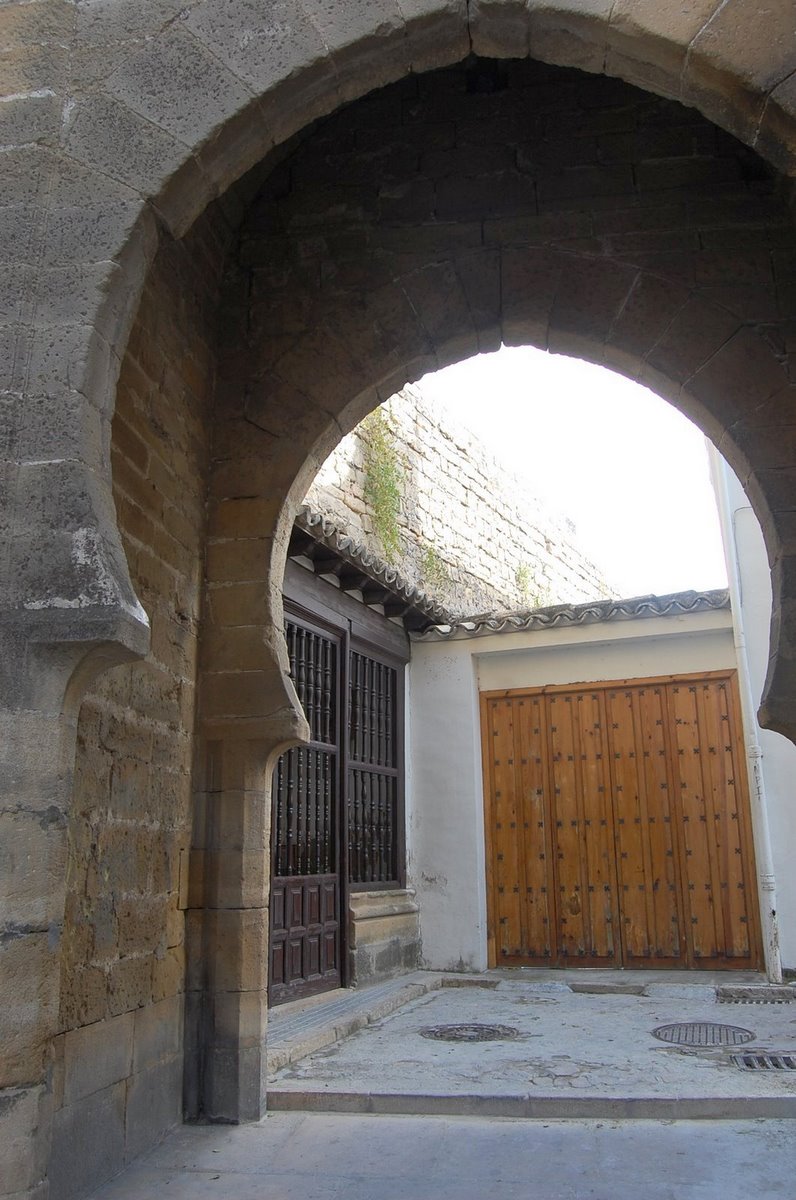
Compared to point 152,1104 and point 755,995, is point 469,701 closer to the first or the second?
point 755,995

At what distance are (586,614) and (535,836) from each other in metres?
2.14

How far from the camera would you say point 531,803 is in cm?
951

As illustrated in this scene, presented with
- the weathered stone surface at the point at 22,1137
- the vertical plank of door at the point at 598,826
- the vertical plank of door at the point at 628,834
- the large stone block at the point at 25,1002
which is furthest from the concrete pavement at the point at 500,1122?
the vertical plank of door at the point at 598,826

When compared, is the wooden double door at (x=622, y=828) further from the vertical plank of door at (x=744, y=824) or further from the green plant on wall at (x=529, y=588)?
the green plant on wall at (x=529, y=588)

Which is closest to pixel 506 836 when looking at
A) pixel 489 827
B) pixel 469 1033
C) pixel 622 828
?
pixel 489 827

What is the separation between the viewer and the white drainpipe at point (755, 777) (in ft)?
26.7

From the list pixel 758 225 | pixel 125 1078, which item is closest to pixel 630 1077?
pixel 125 1078

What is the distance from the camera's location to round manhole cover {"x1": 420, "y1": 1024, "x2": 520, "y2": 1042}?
20.4ft

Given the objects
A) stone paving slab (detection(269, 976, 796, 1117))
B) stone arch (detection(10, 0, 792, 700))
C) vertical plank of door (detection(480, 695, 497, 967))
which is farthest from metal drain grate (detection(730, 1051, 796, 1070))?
stone arch (detection(10, 0, 792, 700))

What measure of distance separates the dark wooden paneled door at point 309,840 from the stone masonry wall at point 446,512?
1.38 m

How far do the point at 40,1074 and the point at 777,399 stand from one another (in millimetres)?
3931

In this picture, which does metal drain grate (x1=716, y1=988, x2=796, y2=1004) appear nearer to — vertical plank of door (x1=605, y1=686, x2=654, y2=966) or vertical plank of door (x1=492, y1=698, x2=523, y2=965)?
vertical plank of door (x1=605, y1=686, x2=654, y2=966)

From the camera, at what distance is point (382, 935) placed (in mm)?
8516

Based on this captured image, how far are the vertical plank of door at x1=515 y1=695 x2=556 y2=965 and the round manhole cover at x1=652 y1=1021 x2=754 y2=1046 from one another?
276 centimetres
